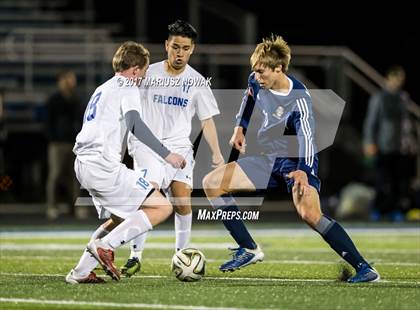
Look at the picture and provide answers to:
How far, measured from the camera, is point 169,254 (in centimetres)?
1205

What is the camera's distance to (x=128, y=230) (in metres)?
8.51

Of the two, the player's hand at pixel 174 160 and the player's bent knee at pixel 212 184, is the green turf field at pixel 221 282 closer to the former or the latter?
the player's bent knee at pixel 212 184

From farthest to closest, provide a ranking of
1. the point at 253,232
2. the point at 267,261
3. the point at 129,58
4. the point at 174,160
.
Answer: the point at 253,232
the point at 267,261
the point at 129,58
the point at 174,160

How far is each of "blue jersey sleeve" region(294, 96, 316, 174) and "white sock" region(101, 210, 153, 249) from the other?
4.13 feet

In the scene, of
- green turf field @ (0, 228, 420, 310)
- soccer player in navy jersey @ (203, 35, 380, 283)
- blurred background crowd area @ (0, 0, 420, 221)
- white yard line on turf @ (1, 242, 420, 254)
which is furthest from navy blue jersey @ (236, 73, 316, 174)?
blurred background crowd area @ (0, 0, 420, 221)

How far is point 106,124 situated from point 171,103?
4.65 feet

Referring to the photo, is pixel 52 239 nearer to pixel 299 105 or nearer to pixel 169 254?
pixel 169 254

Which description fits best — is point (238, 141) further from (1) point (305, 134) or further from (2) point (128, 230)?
(2) point (128, 230)

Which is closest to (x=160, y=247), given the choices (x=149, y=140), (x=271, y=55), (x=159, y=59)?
(x=271, y=55)

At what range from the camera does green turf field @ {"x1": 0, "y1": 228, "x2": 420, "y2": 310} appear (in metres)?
7.59

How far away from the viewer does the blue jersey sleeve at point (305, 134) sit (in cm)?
894

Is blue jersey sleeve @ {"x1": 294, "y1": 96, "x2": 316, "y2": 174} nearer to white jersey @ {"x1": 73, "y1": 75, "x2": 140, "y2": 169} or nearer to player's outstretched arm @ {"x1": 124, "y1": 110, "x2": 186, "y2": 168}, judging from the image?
player's outstretched arm @ {"x1": 124, "y1": 110, "x2": 186, "y2": 168}

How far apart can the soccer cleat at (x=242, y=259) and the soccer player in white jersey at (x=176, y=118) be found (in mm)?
513

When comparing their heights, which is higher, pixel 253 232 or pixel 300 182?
pixel 300 182
